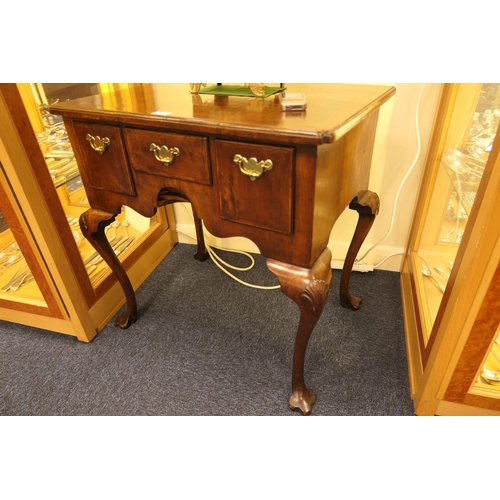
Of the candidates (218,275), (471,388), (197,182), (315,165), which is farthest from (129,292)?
(471,388)

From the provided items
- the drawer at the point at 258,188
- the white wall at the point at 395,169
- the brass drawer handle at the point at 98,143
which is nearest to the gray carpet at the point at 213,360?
the white wall at the point at 395,169

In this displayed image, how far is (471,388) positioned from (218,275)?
94 cm

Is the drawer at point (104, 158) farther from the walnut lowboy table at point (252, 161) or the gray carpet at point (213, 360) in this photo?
the gray carpet at point (213, 360)

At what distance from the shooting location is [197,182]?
777mm

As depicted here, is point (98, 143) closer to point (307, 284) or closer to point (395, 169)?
→ point (307, 284)

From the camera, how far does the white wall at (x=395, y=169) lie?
1.16m

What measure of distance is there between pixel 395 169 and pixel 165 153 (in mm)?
863

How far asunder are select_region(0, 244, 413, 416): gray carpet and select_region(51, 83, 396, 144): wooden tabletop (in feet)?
2.38

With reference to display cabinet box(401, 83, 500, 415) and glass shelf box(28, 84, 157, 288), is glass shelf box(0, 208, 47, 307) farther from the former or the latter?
display cabinet box(401, 83, 500, 415)

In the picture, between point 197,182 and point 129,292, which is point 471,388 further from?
point 129,292

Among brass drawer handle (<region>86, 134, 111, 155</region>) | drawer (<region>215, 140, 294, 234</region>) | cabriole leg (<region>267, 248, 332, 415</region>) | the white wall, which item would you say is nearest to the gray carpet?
the white wall

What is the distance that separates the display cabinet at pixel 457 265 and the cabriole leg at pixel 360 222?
22 centimetres

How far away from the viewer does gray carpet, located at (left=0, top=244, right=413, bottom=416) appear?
1.01m

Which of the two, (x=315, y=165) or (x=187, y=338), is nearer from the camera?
(x=315, y=165)
